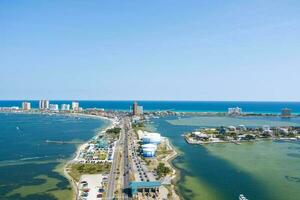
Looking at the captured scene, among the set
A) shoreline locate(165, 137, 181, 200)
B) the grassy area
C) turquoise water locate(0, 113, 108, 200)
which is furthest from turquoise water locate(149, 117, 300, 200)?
turquoise water locate(0, 113, 108, 200)

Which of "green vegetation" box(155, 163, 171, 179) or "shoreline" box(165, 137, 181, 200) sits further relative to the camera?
"green vegetation" box(155, 163, 171, 179)

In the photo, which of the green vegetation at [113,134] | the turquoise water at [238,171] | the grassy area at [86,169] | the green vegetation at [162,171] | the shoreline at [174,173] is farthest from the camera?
the green vegetation at [113,134]

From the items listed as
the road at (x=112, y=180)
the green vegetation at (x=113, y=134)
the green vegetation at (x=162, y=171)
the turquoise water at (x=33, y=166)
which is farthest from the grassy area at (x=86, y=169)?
the green vegetation at (x=113, y=134)

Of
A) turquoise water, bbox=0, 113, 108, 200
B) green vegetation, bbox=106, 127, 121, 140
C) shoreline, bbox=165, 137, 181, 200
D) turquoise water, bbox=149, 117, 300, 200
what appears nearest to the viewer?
shoreline, bbox=165, 137, 181, 200

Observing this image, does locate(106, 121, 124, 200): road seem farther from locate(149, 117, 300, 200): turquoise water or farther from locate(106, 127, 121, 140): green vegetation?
locate(106, 127, 121, 140): green vegetation

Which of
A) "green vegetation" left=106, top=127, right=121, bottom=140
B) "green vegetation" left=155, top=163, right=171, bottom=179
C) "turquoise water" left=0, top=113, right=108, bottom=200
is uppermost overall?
"green vegetation" left=106, top=127, right=121, bottom=140

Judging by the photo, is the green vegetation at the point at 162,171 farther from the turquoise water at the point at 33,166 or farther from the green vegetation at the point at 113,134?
the green vegetation at the point at 113,134
